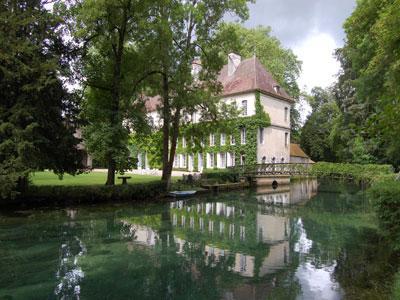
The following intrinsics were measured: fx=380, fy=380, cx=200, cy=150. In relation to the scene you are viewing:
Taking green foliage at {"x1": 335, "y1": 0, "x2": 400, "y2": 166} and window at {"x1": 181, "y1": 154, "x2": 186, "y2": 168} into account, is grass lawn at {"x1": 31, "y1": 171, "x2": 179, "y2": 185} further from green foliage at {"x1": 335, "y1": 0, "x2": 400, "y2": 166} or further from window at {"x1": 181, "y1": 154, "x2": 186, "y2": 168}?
window at {"x1": 181, "y1": 154, "x2": 186, "y2": 168}

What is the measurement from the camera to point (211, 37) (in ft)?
74.2

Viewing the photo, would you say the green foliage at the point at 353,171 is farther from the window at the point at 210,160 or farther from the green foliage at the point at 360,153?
the window at the point at 210,160

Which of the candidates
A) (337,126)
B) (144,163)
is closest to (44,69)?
(337,126)

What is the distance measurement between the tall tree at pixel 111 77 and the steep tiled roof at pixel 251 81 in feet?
55.0

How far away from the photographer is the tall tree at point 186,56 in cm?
2020

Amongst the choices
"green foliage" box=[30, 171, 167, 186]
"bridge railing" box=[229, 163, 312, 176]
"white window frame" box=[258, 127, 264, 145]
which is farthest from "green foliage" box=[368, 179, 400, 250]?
"white window frame" box=[258, 127, 264, 145]

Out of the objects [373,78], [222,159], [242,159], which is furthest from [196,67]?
[373,78]

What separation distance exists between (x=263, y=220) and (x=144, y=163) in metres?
32.2

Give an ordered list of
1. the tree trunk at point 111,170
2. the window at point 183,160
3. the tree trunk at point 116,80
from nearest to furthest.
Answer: the tree trunk at point 116,80 → the tree trunk at point 111,170 → the window at point 183,160

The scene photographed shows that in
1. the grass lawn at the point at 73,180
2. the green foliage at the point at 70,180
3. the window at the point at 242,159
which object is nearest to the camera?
the green foliage at the point at 70,180

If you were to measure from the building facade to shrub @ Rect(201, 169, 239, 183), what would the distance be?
4.53 meters

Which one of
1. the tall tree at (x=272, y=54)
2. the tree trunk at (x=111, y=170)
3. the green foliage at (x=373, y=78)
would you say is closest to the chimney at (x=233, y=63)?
the tall tree at (x=272, y=54)

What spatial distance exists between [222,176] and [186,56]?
39.2ft

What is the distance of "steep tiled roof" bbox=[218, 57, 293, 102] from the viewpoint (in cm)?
3656
